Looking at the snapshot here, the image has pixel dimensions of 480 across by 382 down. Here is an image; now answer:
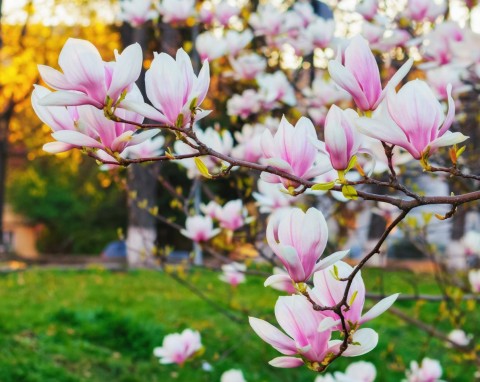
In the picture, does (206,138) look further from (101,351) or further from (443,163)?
(101,351)

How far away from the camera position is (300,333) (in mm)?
990

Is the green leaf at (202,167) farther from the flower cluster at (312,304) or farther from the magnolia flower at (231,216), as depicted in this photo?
the magnolia flower at (231,216)

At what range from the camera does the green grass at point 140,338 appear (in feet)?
14.4

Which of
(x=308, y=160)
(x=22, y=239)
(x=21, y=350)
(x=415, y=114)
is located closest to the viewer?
(x=415, y=114)

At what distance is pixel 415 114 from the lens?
901mm

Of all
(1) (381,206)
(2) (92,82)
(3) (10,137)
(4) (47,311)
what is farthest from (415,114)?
(3) (10,137)

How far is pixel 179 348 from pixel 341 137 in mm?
1695

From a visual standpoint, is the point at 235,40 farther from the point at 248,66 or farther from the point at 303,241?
the point at 303,241

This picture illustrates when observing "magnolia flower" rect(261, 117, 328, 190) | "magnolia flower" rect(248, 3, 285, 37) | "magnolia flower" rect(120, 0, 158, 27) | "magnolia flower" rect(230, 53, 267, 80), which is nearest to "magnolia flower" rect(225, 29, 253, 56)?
"magnolia flower" rect(230, 53, 267, 80)

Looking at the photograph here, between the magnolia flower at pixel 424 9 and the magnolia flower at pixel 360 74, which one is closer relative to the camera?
the magnolia flower at pixel 360 74

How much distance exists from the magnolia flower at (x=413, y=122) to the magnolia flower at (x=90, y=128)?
304 millimetres

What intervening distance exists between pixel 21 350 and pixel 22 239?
23.0 metres

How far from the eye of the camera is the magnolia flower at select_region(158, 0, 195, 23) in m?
3.05

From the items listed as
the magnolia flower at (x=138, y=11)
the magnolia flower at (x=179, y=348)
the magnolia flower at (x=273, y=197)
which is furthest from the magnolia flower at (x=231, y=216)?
the magnolia flower at (x=138, y=11)
